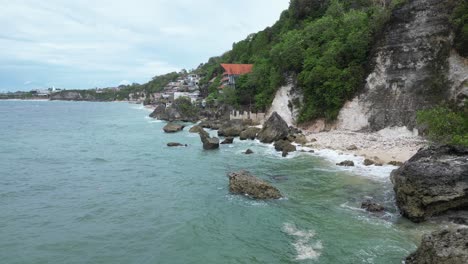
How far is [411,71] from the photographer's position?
3731cm

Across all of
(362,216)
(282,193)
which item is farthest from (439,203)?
(282,193)

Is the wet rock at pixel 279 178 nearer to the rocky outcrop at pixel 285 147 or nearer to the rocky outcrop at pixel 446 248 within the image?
the rocky outcrop at pixel 285 147

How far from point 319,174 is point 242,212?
959 cm

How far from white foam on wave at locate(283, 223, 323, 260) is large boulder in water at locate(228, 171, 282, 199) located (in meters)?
4.02

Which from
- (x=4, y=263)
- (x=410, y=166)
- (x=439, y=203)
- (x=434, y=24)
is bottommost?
(x=4, y=263)

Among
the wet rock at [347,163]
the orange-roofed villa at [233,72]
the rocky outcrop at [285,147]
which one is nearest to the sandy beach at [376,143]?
the wet rock at [347,163]

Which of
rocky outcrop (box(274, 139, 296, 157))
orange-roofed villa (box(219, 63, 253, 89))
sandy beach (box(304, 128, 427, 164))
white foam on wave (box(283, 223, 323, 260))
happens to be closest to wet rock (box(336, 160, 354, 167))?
sandy beach (box(304, 128, 427, 164))

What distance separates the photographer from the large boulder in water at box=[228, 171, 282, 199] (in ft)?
69.7

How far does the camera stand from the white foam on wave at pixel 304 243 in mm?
14234

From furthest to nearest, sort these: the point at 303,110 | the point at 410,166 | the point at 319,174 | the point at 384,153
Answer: the point at 303,110
the point at 384,153
the point at 319,174
the point at 410,166

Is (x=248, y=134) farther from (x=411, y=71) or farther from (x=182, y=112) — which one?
(x=182, y=112)

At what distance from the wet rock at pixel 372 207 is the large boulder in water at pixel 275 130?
74.7 feet

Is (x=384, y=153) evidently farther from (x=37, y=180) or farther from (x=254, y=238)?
(x=37, y=180)

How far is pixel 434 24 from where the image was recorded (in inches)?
1421
